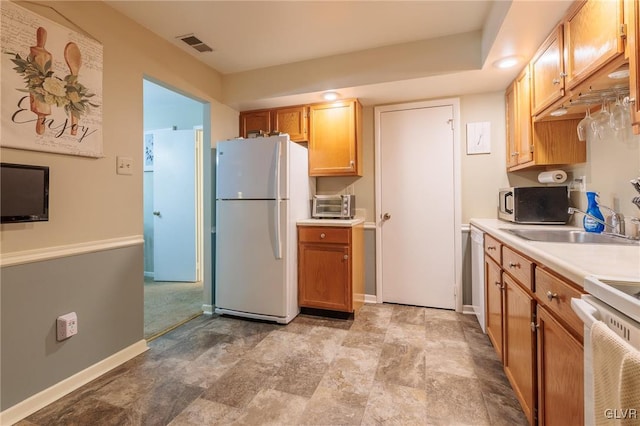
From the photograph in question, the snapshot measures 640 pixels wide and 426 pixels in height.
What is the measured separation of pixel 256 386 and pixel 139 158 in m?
1.78

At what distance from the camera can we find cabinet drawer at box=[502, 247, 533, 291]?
1.28 meters

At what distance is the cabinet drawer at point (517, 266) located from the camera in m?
1.28

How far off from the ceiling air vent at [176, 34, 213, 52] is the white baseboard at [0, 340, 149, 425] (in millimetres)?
2391

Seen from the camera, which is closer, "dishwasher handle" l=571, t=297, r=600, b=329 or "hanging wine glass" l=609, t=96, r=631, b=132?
"dishwasher handle" l=571, t=297, r=600, b=329

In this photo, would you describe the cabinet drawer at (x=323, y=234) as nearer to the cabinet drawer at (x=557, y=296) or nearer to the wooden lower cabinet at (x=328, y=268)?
the wooden lower cabinet at (x=328, y=268)

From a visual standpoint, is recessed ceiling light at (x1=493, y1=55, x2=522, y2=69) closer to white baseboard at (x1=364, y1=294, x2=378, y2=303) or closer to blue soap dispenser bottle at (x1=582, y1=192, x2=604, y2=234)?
blue soap dispenser bottle at (x1=582, y1=192, x2=604, y2=234)

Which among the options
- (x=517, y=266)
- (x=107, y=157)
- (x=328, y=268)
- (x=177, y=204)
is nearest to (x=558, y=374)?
(x=517, y=266)

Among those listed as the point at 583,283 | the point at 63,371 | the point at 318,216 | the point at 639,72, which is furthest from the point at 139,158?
the point at 639,72

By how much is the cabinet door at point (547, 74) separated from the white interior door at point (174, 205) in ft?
12.3

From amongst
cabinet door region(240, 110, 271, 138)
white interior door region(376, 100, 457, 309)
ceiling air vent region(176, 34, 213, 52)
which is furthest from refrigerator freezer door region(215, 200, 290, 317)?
ceiling air vent region(176, 34, 213, 52)

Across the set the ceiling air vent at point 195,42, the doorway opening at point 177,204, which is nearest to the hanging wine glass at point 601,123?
the ceiling air vent at point 195,42

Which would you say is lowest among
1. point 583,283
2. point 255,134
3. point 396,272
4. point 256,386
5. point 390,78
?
point 256,386

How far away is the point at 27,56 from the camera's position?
152 cm

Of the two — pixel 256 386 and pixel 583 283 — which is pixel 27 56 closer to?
pixel 256 386
